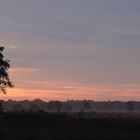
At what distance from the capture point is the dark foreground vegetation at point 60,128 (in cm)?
4394

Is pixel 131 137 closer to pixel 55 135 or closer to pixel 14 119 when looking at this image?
pixel 55 135

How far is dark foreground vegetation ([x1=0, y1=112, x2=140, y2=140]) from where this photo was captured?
1730 inches

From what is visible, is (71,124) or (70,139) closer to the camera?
(70,139)

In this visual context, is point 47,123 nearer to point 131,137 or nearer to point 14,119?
point 14,119

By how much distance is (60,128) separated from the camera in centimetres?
5119

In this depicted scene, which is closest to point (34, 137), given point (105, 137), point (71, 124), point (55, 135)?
point (55, 135)

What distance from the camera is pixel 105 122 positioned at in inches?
2179

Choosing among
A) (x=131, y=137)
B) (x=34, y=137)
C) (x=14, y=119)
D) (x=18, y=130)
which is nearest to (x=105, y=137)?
(x=131, y=137)

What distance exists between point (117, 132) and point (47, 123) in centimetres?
1134

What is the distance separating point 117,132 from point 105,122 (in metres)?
9.07

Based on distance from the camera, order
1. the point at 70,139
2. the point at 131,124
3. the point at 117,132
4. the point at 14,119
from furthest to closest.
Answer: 1. the point at 14,119
2. the point at 131,124
3. the point at 117,132
4. the point at 70,139

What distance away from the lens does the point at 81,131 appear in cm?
4738

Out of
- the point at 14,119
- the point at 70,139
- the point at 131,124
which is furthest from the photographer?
the point at 14,119

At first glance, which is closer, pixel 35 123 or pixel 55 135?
pixel 55 135
